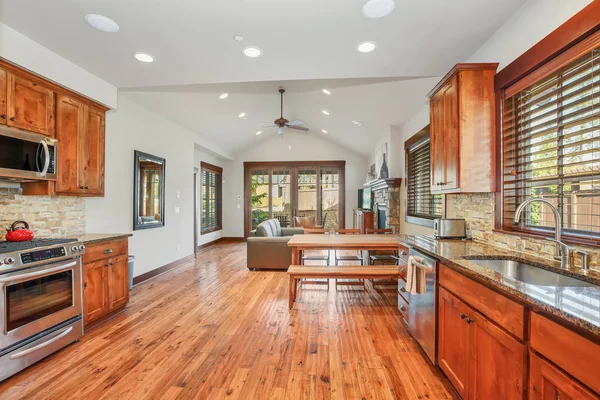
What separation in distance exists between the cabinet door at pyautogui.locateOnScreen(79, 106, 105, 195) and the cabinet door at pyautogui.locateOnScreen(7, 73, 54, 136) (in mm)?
411

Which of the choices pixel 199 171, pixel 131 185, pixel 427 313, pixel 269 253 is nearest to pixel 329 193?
pixel 199 171

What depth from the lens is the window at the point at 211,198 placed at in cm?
773

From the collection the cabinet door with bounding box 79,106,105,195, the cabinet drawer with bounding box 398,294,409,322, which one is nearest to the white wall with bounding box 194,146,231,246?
the cabinet door with bounding box 79,106,105,195

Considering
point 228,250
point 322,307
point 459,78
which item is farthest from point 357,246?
point 228,250

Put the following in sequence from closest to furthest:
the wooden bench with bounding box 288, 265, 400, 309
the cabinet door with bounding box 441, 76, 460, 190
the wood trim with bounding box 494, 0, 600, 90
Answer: the wood trim with bounding box 494, 0, 600, 90, the cabinet door with bounding box 441, 76, 460, 190, the wooden bench with bounding box 288, 265, 400, 309

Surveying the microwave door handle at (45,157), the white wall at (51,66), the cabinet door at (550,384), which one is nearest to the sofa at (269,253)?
the white wall at (51,66)

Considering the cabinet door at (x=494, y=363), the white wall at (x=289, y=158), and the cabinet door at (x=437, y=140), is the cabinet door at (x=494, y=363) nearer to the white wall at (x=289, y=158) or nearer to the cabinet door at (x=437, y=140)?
the cabinet door at (x=437, y=140)

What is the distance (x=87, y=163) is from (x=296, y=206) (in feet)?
20.4

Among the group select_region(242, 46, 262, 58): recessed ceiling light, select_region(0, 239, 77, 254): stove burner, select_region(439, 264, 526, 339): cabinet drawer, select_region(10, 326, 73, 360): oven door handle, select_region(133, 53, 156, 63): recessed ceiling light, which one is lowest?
select_region(10, 326, 73, 360): oven door handle

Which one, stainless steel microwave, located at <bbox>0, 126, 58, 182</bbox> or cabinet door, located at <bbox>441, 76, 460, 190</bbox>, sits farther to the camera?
cabinet door, located at <bbox>441, 76, 460, 190</bbox>

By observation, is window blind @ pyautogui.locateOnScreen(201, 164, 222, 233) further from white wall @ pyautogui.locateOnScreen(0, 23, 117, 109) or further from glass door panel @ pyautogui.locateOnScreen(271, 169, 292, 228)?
white wall @ pyautogui.locateOnScreen(0, 23, 117, 109)

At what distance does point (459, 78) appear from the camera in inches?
91.7

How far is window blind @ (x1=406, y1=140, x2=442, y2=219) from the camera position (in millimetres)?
3926

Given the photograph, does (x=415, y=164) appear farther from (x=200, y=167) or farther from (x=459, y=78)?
(x=200, y=167)
